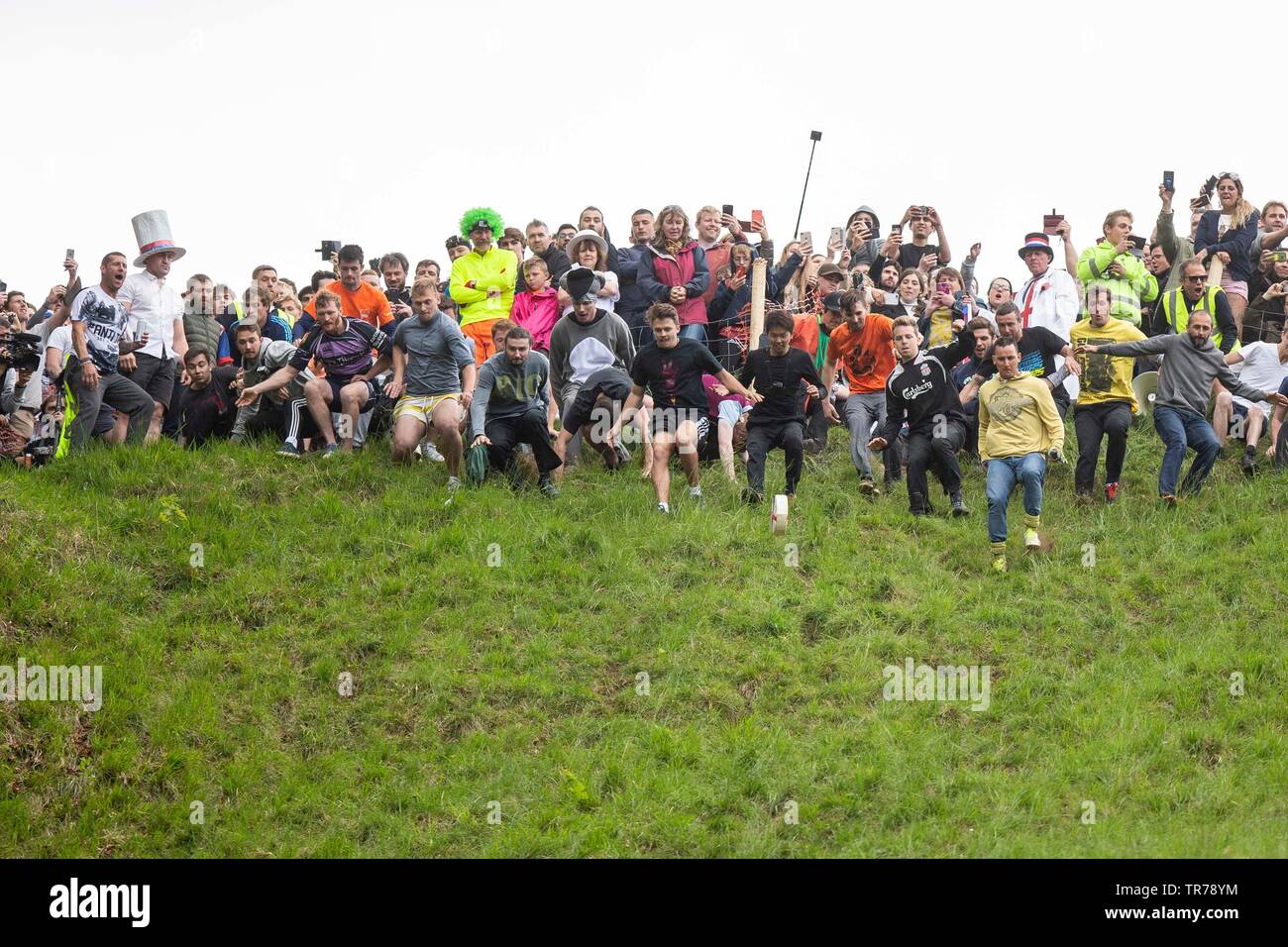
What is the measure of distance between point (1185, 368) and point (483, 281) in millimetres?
7413

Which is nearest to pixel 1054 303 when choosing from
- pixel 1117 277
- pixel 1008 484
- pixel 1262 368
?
pixel 1117 277

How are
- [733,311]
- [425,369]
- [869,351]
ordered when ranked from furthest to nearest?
[733,311]
[869,351]
[425,369]

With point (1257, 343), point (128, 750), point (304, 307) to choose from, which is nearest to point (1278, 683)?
point (1257, 343)

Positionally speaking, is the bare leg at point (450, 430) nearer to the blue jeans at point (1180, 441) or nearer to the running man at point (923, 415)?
the running man at point (923, 415)

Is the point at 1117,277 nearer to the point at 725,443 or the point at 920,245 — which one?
the point at 920,245

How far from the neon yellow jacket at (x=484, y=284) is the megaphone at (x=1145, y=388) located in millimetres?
7432

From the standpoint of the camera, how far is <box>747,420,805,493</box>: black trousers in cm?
1471

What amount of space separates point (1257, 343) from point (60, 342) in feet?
41.3

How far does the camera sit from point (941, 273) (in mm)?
17078

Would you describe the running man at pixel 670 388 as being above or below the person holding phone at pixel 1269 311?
below

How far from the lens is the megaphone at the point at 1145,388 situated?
17.8 metres

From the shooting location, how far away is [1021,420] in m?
14.0

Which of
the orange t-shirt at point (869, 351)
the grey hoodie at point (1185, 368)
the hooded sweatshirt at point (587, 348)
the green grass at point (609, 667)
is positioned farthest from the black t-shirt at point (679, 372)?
the grey hoodie at point (1185, 368)
